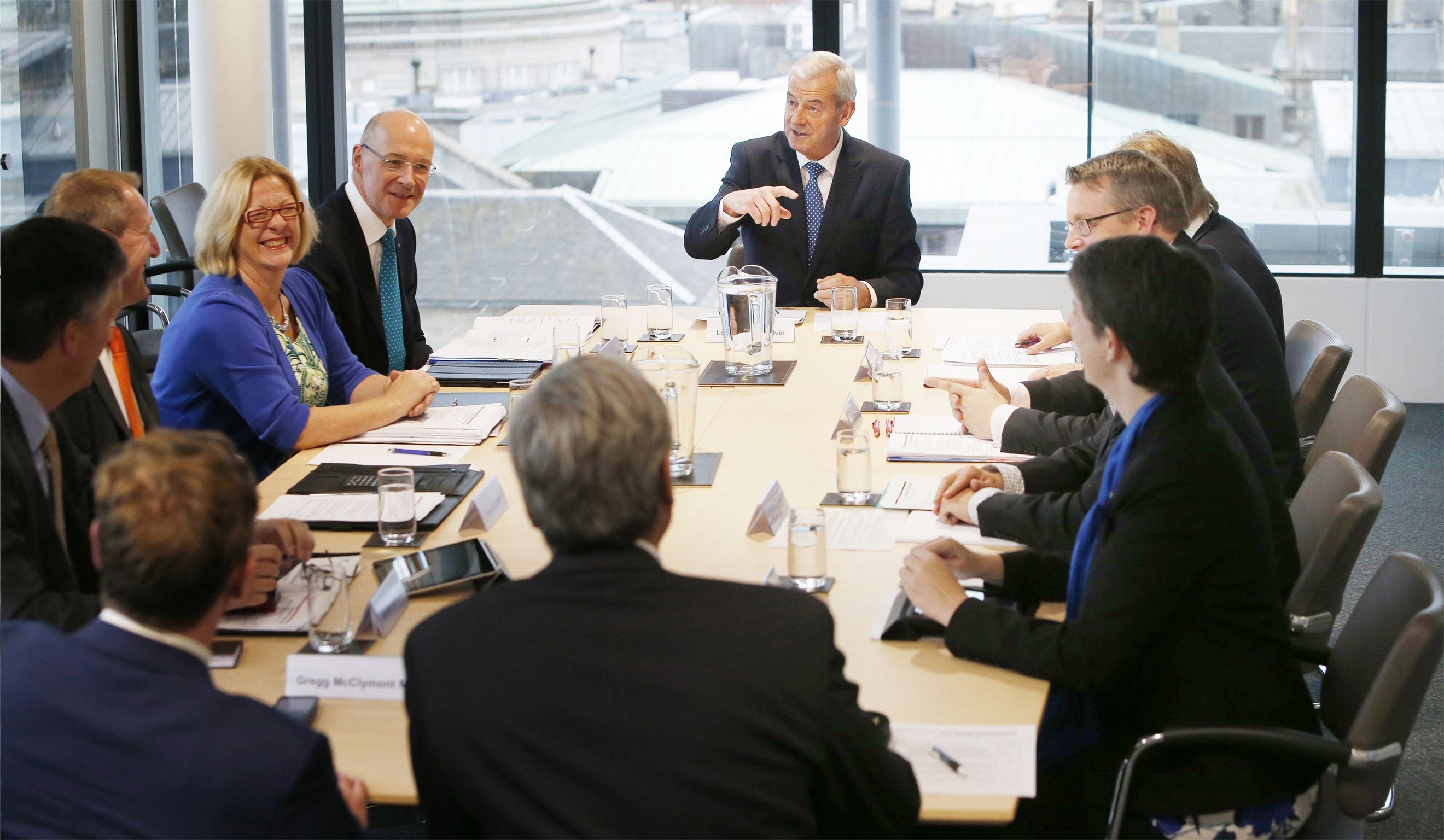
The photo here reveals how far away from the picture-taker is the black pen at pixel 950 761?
1.64 meters

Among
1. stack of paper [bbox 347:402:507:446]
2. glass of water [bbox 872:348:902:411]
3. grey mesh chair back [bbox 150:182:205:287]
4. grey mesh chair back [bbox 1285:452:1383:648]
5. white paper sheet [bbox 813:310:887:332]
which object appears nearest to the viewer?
grey mesh chair back [bbox 1285:452:1383:648]

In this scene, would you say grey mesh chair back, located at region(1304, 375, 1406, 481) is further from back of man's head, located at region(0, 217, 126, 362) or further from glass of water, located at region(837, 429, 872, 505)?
back of man's head, located at region(0, 217, 126, 362)

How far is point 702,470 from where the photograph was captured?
285 cm

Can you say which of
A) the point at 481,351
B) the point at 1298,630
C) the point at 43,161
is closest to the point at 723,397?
the point at 481,351

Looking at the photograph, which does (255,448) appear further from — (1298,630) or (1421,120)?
(1421,120)

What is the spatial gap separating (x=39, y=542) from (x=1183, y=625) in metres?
1.72

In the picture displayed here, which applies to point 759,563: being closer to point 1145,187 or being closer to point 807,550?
point 807,550

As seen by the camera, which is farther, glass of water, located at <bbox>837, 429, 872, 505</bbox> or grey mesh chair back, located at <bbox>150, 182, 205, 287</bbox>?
grey mesh chair back, located at <bbox>150, 182, 205, 287</bbox>

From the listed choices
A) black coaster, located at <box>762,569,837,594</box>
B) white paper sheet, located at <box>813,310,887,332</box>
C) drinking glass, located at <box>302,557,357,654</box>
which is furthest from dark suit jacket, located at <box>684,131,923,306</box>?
drinking glass, located at <box>302,557,357,654</box>

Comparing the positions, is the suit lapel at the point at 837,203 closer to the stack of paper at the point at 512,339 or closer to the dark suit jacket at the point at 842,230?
the dark suit jacket at the point at 842,230

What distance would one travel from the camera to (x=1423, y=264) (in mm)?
6500

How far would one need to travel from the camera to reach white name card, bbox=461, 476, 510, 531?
8.03ft

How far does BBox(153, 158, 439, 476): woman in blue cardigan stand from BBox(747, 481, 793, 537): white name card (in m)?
1.14

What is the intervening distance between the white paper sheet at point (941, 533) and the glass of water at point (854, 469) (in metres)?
0.12
